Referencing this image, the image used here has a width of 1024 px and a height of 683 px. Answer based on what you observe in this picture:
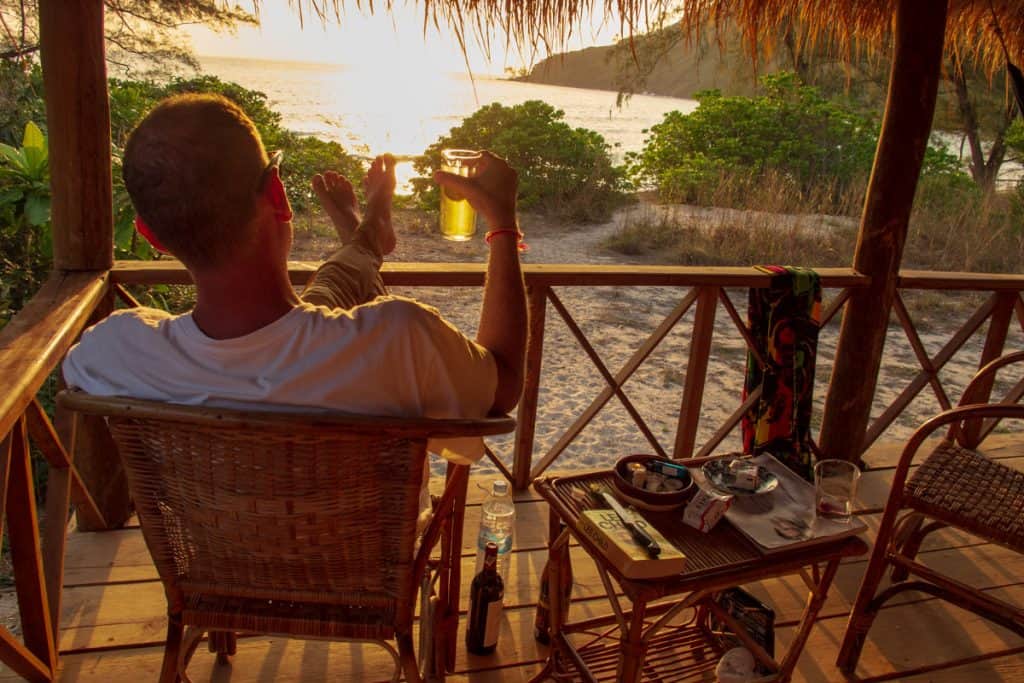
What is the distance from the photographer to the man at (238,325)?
1038 millimetres

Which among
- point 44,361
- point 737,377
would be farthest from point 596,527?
point 737,377

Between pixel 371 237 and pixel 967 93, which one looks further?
pixel 967 93

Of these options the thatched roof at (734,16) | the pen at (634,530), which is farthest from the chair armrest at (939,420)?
the thatched roof at (734,16)

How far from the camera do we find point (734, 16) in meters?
2.73

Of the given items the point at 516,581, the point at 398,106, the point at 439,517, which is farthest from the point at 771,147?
the point at 398,106

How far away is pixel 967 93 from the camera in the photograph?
12.9 metres

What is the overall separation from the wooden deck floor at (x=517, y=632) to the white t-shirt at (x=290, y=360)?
961 mm

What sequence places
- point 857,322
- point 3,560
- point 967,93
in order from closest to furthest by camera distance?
point 857,322, point 3,560, point 967,93

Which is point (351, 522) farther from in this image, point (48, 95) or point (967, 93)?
point (967, 93)

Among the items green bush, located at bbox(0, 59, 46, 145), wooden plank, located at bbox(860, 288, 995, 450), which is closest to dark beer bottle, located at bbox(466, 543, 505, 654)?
wooden plank, located at bbox(860, 288, 995, 450)

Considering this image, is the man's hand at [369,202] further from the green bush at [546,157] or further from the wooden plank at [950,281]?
the green bush at [546,157]

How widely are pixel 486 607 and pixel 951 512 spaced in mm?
Result: 1114

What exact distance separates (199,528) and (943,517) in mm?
1629

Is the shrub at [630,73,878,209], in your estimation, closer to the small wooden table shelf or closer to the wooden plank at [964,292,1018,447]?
the wooden plank at [964,292,1018,447]
